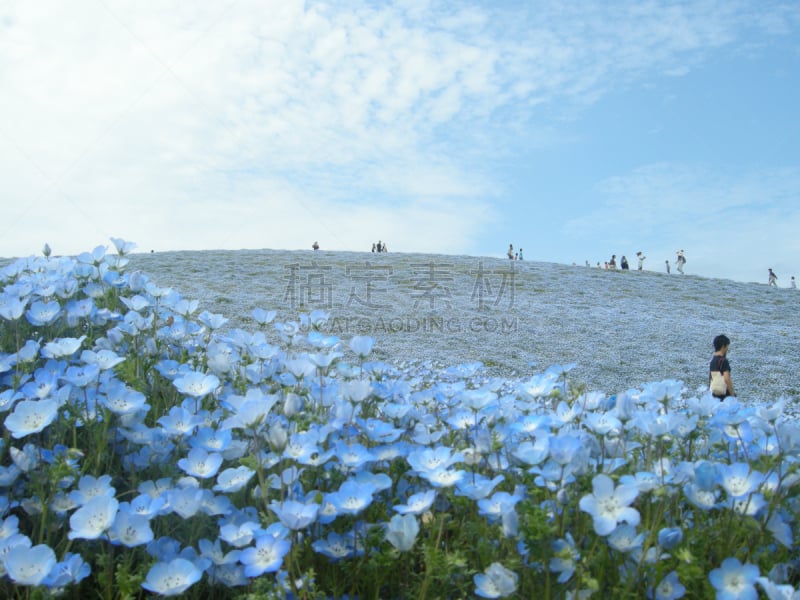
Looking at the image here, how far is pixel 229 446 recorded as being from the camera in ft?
6.51

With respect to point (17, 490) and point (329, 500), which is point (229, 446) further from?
point (17, 490)

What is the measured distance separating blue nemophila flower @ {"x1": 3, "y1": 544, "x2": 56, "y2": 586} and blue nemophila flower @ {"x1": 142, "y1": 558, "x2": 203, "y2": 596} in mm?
262

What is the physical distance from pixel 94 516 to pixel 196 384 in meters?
0.64

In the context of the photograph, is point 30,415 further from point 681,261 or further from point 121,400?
point 681,261

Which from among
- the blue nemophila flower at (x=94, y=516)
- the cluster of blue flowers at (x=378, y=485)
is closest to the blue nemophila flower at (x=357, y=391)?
the cluster of blue flowers at (x=378, y=485)

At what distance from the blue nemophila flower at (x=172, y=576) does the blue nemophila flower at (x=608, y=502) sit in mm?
1040

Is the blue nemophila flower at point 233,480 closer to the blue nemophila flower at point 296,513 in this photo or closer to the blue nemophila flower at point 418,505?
the blue nemophila flower at point 296,513

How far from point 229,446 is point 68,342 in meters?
0.95

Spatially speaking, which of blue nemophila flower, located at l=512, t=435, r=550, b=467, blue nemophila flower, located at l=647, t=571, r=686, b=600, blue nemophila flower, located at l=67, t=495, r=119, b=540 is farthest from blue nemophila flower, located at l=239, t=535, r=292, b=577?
blue nemophila flower, located at l=647, t=571, r=686, b=600

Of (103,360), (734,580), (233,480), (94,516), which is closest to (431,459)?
(233,480)

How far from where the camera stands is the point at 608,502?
1.52m

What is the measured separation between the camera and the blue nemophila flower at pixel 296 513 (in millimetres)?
1466

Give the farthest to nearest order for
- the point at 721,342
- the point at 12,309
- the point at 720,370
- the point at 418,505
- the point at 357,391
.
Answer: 1. the point at 720,370
2. the point at 721,342
3. the point at 12,309
4. the point at 357,391
5. the point at 418,505

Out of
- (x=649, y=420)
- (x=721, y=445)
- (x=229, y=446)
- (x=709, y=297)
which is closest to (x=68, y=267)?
(x=229, y=446)
